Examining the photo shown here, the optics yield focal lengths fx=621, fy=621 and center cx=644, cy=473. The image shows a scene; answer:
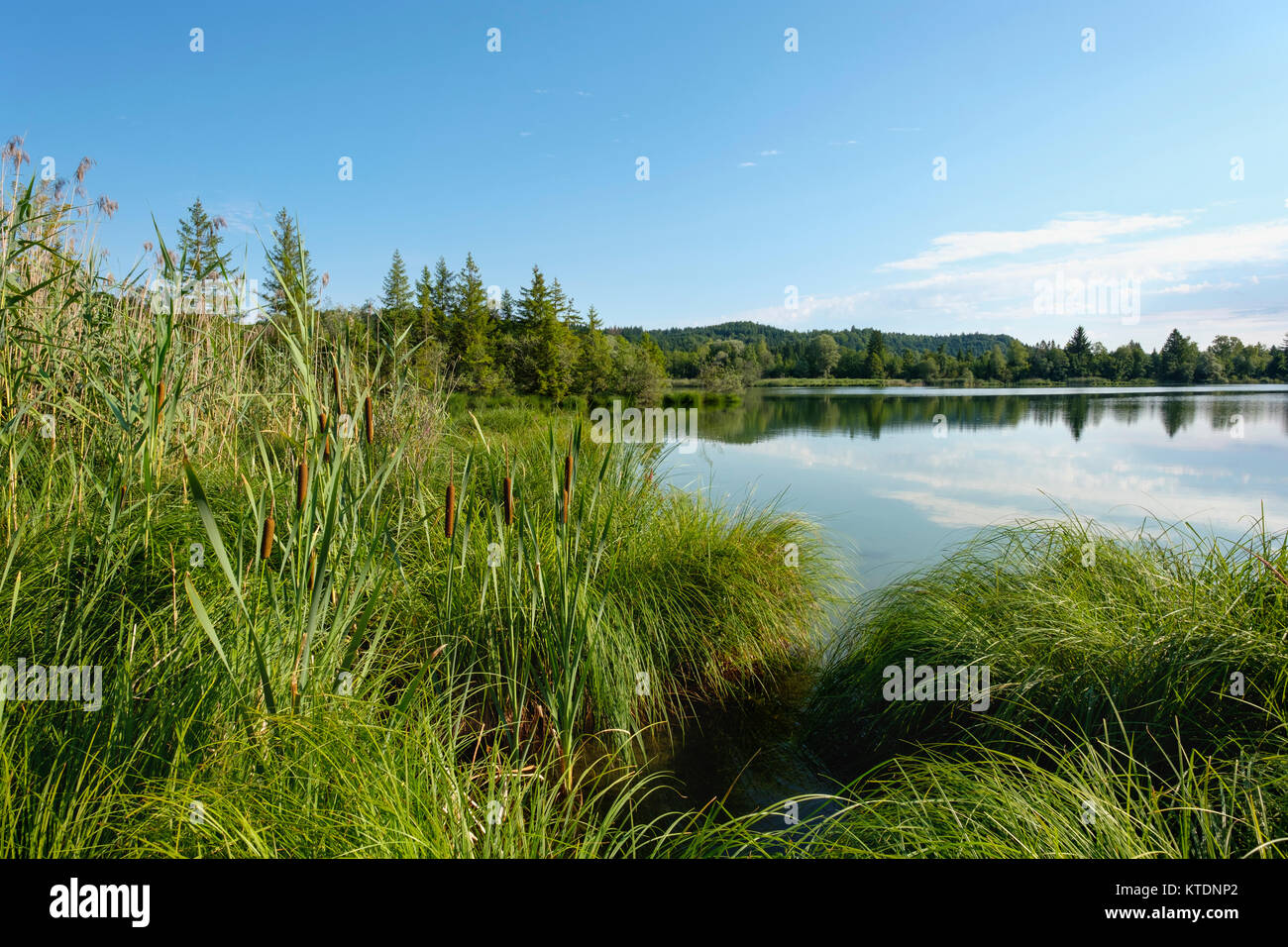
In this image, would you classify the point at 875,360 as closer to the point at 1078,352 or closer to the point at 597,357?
the point at 1078,352

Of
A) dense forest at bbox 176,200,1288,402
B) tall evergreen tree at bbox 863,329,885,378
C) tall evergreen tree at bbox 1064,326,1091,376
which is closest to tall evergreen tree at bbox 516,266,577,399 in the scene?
dense forest at bbox 176,200,1288,402

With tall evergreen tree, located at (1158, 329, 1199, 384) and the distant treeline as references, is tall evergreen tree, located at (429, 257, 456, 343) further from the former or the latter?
tall evergreen tree, located at (1158, 329, 1199, 384)

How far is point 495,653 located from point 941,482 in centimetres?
1158

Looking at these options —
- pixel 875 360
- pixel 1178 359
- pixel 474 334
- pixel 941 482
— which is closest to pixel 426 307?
pixel 474 334

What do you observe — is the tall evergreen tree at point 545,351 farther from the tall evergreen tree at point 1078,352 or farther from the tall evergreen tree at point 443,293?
the tall evergreen tree at point 1078,352

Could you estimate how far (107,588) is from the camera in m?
2.80

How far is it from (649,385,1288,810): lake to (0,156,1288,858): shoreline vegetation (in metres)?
0.29

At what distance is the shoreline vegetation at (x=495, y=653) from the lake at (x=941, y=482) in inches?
11.4

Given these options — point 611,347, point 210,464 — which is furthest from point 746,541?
point 611,347

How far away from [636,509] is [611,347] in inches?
1521

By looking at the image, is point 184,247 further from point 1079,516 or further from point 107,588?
point 1079,516

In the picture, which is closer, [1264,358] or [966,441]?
[966,441]

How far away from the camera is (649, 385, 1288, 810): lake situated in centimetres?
374

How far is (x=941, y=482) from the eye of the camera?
493 inches
